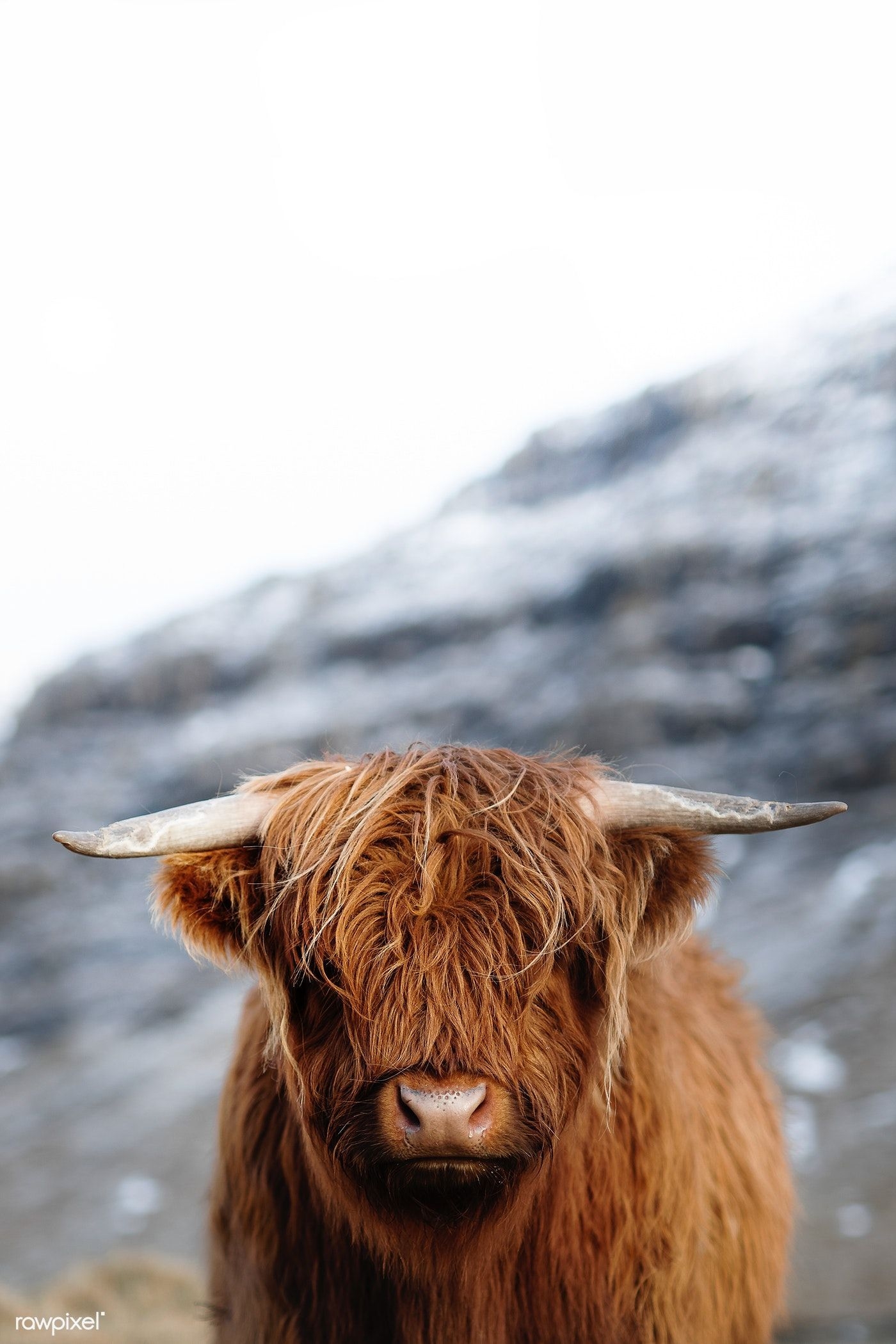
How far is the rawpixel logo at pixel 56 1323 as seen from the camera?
397 centimetres

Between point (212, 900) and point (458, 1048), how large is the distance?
588 millimetres

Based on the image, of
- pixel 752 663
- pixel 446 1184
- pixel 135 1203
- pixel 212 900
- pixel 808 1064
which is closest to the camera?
pixel 446 1184

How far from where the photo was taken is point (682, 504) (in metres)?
12.9

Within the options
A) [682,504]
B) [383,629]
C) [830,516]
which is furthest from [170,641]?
[830,516]

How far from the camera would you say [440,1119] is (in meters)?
1.62

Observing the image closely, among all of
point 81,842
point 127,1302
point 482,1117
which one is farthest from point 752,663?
point 81,842

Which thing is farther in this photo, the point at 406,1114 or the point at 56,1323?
the point at 56,1323

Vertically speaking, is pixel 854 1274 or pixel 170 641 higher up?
pixel 170 641

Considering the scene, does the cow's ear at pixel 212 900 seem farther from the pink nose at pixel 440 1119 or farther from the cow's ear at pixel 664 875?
the cow's ear at pixel 664 875

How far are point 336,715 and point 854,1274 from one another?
9.01m

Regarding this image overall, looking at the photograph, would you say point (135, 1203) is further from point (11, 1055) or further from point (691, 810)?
point (691, 810)

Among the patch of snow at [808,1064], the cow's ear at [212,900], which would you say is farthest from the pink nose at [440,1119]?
the patch of snow at [808,1064]

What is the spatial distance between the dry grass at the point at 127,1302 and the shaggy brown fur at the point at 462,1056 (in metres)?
2.05

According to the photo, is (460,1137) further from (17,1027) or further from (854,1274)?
(17,1027)
